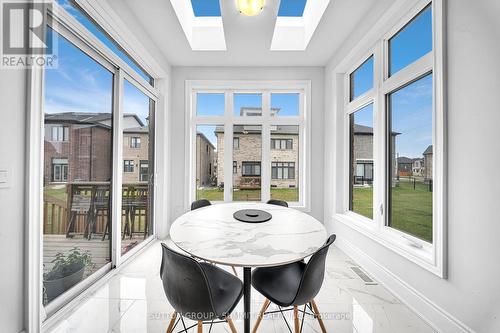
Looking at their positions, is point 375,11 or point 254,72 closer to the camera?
point 375,11

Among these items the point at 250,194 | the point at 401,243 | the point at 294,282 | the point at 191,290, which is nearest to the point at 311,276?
the point at 294,282

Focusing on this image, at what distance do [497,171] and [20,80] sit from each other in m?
3.03

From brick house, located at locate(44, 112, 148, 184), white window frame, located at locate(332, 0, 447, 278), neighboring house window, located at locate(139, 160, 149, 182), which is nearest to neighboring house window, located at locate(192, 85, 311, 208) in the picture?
white window frame, located at locate(332, 0, 447, 278)

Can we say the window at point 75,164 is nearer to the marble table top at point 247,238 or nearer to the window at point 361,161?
the marble table top at point 247,238

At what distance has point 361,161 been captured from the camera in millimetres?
3078

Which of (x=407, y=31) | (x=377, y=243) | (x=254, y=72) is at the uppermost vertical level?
(x=254, y=72)

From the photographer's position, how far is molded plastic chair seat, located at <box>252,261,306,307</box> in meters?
1.33

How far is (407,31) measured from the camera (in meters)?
2.20

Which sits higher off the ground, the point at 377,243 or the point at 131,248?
the point at 377,243

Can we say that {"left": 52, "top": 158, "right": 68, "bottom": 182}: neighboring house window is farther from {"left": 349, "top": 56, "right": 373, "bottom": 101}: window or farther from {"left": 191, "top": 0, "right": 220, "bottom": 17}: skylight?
{"left": 349, "top": 56, "right": 373, "bottom": 101}: window

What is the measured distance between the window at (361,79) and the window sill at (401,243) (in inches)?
70.5

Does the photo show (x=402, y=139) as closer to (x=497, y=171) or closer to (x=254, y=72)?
(x=497, y=171)

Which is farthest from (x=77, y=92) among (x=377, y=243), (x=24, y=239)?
(x=377, y=243)

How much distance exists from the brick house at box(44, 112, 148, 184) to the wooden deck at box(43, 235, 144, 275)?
49cm
